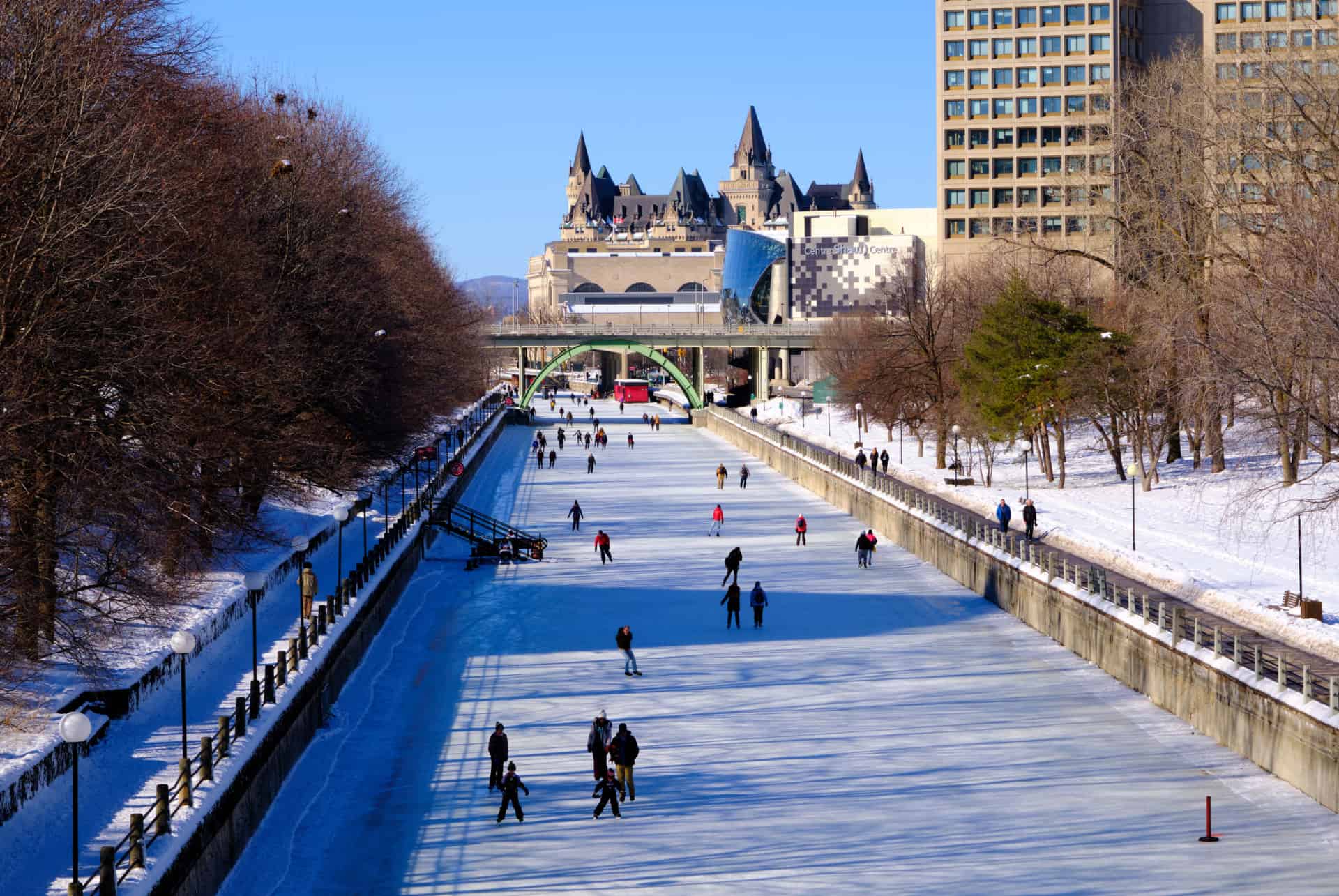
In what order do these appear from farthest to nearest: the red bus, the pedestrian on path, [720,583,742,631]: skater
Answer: the red bus < [720,583,742,631]: skater < the pedestrian on path

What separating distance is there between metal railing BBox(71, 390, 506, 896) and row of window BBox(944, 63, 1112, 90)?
239 ft

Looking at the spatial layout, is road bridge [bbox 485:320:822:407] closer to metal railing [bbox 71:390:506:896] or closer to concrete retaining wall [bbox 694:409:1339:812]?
concrete retaining wall [bbox 694:409:1339:812]

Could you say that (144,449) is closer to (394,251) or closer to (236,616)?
(236,616)

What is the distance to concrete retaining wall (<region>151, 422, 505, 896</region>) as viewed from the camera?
1738 centimetres

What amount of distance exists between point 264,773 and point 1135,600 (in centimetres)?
1641

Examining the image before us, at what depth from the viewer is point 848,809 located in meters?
21.7

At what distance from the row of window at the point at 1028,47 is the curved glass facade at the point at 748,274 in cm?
5369

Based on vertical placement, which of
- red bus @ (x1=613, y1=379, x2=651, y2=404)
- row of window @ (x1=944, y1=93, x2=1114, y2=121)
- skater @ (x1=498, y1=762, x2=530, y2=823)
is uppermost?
row of window @ (x1=944, y1=93, x2=1114, y2=121)

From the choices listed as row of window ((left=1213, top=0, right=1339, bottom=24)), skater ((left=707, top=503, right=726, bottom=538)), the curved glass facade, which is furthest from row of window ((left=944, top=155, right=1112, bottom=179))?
skater ((left=707, top=503, right=726, bottom=538))

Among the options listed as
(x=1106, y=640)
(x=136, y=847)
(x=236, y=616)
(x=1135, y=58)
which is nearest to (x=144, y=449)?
(x=236, y=616)

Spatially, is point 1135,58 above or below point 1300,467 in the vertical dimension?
above

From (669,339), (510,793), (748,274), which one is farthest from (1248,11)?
(510,793)

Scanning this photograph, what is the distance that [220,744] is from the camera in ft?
65.3

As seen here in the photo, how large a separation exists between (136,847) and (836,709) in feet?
45.5
